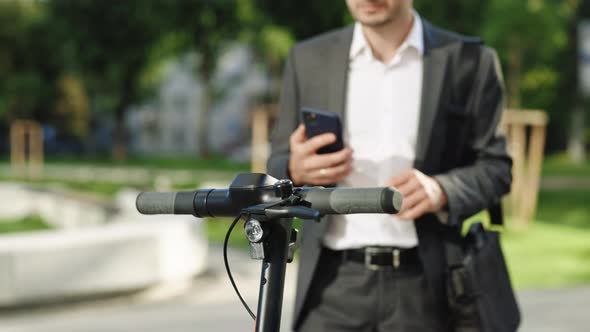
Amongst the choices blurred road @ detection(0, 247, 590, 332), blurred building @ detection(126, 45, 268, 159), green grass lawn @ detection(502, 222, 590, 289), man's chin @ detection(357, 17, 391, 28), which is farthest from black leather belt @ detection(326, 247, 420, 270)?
blurred building @ detection(126, 45, 268, 159)

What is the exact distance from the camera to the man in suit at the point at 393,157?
2271 mm


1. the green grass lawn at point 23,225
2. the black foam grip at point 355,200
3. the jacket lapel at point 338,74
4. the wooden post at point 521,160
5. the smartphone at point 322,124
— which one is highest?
the jacket lapel at point 338,74

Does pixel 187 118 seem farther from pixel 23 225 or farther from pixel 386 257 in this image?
pixel 386 257

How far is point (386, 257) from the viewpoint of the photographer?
2.29 meters

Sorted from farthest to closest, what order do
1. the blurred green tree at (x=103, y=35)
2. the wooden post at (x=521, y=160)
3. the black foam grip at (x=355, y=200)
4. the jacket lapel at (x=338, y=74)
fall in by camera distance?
the blurred green tree at (x=103, y=35), the wooden post at (x=521, y=160), the jacket lapel at (x=338, y=74), the black foam grip at (x=355, y=200)

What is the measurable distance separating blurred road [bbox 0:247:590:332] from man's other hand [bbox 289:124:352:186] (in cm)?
355

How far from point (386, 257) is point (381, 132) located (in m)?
0.36

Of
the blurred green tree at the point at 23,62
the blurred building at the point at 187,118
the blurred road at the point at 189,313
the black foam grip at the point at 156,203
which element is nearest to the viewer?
the black foam grip at the point at 156,203

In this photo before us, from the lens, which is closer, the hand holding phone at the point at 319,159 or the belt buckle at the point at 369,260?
the hand holding phone at the point at 319,159

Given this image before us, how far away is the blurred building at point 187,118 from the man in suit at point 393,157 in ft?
202

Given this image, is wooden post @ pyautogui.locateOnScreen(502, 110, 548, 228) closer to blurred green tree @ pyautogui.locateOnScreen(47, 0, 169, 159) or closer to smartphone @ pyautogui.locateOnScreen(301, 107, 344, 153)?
smartphone @ pyautogui.locateOnScreen(301, 107, 344, 153)

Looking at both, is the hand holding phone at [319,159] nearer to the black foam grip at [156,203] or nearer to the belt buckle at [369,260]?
the belt buckle at [369,260]

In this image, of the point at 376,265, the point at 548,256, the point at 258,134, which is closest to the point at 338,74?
the point at 376,265

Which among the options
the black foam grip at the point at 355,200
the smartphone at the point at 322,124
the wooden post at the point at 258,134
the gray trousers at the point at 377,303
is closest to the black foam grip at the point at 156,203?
the black foam grip at the point at 355,200
